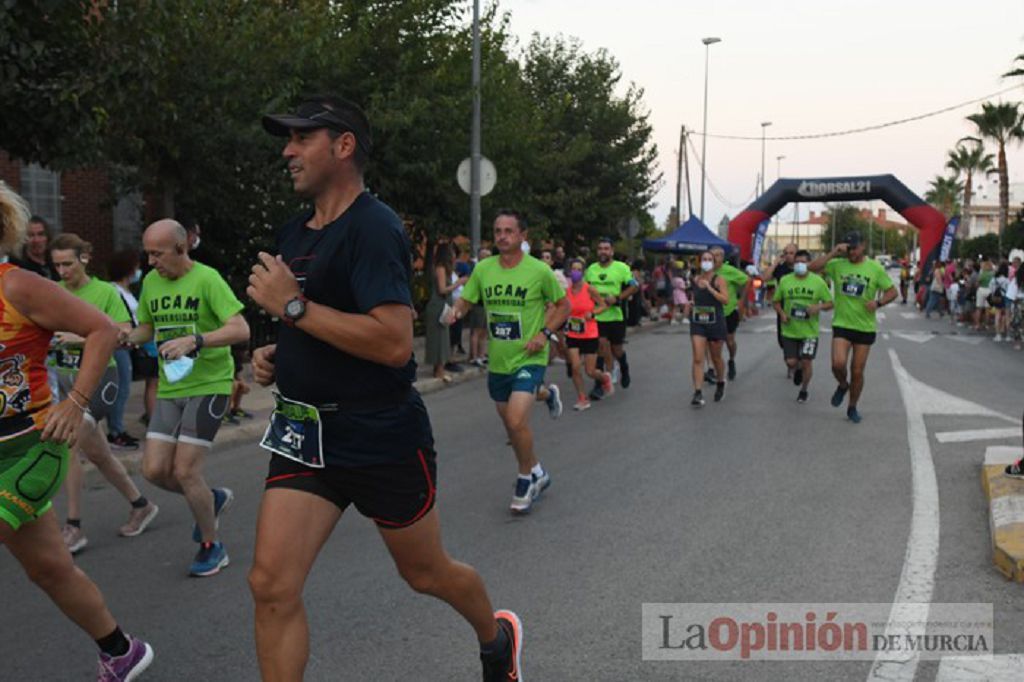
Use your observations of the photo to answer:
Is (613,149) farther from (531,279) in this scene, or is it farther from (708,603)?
(708,603)

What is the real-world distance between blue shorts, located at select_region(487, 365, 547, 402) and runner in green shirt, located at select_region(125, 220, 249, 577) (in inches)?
78.0

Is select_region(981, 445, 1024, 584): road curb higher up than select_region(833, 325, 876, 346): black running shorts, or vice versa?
select_region(833, 325, 876, 346): black running shorts

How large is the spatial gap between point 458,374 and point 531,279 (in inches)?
322

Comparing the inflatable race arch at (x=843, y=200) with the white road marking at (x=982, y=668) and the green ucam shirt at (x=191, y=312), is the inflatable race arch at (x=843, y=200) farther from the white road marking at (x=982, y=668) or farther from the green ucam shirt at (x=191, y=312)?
the white road marking at (x=982, y=668)

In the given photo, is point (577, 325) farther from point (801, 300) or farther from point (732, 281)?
point (732, 281)

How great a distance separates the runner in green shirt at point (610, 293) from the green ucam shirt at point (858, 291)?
2.91m

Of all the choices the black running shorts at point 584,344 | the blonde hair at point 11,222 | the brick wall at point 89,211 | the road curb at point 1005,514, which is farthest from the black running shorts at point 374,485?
the brick wall at point 89,211

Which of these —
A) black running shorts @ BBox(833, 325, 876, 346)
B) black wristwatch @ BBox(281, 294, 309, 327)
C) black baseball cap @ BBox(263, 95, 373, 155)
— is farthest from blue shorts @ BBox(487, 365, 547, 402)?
black running shorts @ BBox(833, 325, 876, 346)

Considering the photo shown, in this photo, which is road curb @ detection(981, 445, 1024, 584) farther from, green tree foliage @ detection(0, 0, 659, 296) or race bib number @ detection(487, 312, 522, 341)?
green tree foliage @ detection(0, 0, 659, 296)

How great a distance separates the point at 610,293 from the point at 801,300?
2.40 meters

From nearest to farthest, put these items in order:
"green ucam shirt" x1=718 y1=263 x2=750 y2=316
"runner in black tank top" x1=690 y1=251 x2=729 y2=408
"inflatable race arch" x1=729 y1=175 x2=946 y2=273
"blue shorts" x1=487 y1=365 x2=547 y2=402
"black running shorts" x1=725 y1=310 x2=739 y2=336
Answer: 1. "blue shorts" x1=487 y1=365 x2=547 y2=402
2. "runner in black tank top" x1=690 y1=251 x2=729 y2=408
3. "green ucam shirt" x1=718 y1=263 x2=750 y2=316
4. "black running shorts" x1=725 y1=310 x2=739 y2=336
5. "inflatable race arch" x1=729 y1=175 x2=946 y2=273

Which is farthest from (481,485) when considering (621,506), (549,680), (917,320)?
(917,320)

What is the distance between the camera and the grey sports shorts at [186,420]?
5344mm

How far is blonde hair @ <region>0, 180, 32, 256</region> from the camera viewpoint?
11.7 feet
